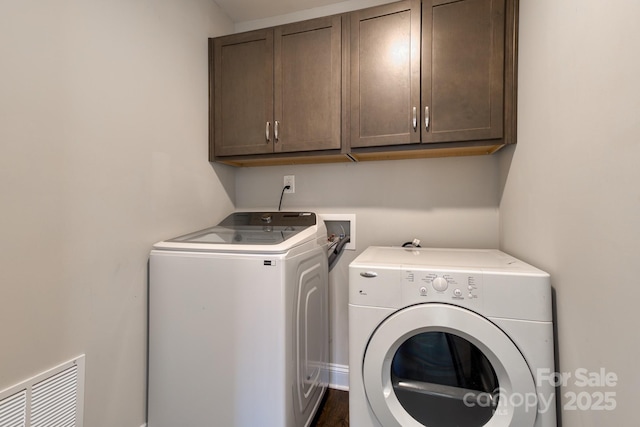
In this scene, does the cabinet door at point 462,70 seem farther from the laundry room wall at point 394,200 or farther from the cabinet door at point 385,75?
the laundry room wall at point 394,200

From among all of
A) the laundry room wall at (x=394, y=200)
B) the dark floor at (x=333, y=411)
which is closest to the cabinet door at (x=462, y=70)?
the laundry room wall at (x=394, y=200)

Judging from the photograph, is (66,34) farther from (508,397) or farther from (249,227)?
(508,397)

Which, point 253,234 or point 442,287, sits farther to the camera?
point 253,234

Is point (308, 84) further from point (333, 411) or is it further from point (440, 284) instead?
point (333, 411)

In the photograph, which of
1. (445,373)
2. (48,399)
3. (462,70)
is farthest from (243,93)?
(445,373)

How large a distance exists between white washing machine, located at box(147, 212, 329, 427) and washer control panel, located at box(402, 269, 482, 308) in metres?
0.49

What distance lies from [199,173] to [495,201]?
176 cm

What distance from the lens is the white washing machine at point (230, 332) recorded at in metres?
Answer: 1.10

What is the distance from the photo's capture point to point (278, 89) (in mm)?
1587

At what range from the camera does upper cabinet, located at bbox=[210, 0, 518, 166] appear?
4.21 ft

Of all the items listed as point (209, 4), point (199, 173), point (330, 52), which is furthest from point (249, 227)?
point (209, 4)

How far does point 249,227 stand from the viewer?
170 centimetres

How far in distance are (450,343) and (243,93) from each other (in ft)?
5.59

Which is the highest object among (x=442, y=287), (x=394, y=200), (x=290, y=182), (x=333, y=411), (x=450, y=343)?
(x=290, y=182)
